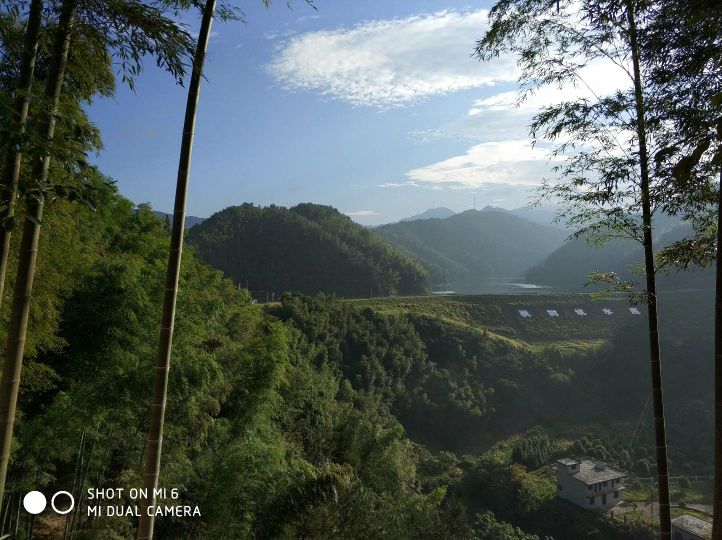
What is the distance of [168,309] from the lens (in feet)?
7.93

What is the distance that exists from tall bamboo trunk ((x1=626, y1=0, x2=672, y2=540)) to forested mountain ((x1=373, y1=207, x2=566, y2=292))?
76.0m

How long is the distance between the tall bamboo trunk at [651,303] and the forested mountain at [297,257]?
37.5 meters

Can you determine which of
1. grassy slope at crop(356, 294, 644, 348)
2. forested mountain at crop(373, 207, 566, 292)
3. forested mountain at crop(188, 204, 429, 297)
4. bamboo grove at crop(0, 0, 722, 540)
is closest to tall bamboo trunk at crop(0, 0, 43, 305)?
bamboo grove at crop(0, 0, 722, 540)

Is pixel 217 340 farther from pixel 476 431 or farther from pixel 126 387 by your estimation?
pixel 476 431

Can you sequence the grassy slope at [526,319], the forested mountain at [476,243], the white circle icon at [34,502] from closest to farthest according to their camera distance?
the white circle icon at [34,502], the grassy slope at [526,319], the forested mountain at [476,243]

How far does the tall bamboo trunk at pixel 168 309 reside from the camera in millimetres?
2410

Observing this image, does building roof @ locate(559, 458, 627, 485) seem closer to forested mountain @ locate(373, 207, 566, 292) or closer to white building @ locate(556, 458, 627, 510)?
white building @ locate(556, 458, 627, 510)

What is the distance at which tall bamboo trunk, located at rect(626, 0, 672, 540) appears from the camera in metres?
3.36

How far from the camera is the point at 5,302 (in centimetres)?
429

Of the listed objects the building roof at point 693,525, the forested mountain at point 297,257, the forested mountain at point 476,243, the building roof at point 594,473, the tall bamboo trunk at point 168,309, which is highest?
the forested mountain at point 476,243

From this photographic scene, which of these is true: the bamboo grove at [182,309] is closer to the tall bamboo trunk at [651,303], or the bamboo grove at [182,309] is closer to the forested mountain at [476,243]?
the tall bamboo trunk at [651,303]

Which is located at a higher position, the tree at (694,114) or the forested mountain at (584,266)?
the forested mountain at (584,266)

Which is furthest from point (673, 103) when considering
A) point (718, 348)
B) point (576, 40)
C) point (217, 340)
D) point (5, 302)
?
point (217, 340)

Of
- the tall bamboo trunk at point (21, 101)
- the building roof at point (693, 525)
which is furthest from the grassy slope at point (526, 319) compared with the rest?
the tall bamboo trunk at point (21, 101)
